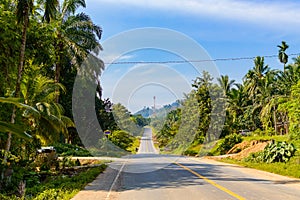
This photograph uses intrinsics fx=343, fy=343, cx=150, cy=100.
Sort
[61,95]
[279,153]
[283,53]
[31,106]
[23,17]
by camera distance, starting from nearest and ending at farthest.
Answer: [31,106] < [23,17] < [279,153] < [61,95] < [283,53]

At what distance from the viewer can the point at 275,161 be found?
777 inches

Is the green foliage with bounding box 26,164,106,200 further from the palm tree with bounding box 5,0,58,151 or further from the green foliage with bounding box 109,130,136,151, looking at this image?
the green foliage with bounding box 109,130,136,151

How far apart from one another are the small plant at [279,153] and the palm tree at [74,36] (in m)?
17.3

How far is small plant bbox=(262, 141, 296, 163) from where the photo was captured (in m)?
19.2

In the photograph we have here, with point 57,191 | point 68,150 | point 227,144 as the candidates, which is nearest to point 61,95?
point 68,150

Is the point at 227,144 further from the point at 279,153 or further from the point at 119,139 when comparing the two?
the point at 279,153

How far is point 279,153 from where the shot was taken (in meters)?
19.5

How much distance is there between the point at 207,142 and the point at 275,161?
78.6 feet

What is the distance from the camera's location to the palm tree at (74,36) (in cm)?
2975

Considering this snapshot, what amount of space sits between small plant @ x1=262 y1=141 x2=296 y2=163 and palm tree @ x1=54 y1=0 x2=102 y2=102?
56.8 feet

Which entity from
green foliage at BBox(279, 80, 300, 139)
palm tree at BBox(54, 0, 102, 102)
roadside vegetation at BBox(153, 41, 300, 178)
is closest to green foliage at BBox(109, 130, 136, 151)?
roadside vegetation at BBox(153, 41, 300, 178)

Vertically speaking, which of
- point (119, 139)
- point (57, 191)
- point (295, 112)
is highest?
point (295, 112)

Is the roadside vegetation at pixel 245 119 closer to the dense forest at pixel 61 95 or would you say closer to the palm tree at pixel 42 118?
the dense forest at pixel 61 95

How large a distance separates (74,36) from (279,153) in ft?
66.4
